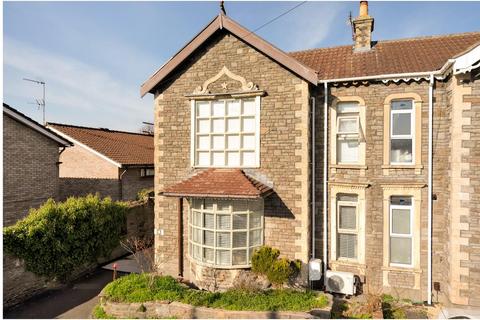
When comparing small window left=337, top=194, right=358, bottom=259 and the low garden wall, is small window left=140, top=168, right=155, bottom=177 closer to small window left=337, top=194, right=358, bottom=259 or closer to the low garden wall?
the low garden wall

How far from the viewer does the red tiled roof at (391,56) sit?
8.92m

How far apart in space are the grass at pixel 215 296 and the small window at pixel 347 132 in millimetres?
4187

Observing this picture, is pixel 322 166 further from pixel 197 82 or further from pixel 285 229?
pixel 197 82

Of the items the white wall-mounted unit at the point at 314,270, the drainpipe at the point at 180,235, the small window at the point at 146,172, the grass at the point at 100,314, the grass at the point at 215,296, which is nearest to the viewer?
the grass at the point at 215,296

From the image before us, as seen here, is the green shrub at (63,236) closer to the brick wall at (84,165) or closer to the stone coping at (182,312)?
the stone coping at (182,312)

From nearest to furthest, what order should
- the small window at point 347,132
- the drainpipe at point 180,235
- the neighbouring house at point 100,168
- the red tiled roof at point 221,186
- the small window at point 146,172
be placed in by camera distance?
the red tiled roof at point 221,186 → the small window at point 347,132 → the drainpipe at point 180,235 → the neighbouring house at point 100,168 → the small window at point 146,172

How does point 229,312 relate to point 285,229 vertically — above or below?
below

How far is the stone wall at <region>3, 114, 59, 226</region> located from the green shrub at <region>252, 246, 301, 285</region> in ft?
32.7

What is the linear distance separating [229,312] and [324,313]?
7.65ft

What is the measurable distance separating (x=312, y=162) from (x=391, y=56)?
4.63 metres

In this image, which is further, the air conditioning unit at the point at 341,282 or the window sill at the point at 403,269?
the air conditioning unit at the point at 341,282

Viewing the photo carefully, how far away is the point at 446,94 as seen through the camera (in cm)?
821

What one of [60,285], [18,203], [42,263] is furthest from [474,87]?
[18,203]

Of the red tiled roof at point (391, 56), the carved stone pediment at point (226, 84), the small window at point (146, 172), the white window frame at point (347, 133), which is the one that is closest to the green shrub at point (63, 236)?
the small window at point (146, 172)
